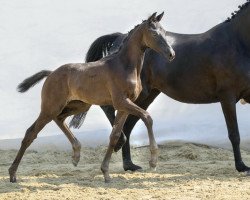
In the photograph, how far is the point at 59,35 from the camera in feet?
28.3

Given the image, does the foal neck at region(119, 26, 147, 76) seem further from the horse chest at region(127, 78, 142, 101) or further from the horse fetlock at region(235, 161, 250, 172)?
the horse fetlock at region(235, 161, 250, 172)

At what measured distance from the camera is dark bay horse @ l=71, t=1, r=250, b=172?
6.44 meters

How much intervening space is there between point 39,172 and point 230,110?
195cm

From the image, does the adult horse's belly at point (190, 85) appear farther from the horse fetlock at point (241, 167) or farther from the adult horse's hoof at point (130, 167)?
the adult horse's hoof at point (130, 167)

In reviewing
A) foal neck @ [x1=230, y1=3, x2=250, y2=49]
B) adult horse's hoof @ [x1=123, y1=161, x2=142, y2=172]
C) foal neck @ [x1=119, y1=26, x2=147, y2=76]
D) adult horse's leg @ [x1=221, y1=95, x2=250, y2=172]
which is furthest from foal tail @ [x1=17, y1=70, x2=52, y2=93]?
foal neck @ [x1=230, y1=3, x2=250, y2=49]

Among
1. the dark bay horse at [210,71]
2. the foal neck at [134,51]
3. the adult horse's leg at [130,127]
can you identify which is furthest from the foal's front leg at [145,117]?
the adult horse's leg at [130,127]

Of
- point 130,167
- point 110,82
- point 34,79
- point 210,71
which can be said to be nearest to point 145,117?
point 110,82

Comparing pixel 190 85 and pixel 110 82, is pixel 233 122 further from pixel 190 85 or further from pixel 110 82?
pixel 110 82

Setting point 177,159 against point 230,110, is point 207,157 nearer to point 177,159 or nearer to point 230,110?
point 177,159

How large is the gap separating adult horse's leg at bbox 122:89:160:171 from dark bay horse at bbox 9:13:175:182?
1.03 metres

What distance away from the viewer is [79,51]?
8656mm

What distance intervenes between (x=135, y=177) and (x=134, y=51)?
1194 mm

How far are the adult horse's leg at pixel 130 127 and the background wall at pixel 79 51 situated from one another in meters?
1.26

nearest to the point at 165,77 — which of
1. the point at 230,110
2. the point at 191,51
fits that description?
the point at 191,51
